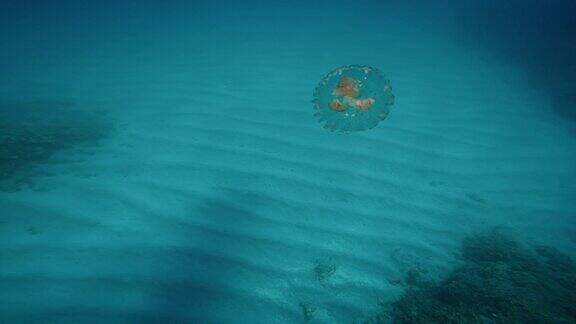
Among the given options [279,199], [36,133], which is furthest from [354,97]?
[36,133]

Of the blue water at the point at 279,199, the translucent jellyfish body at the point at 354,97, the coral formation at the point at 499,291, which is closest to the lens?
the coral formation at the point at 499,291

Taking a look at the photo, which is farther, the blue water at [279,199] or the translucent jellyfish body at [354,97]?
the translucent jellyfish body at [354,97]

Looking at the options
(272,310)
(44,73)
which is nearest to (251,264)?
(272,310)

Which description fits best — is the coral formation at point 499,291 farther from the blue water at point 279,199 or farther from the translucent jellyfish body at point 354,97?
the translucent jellyfish body at point 354,97

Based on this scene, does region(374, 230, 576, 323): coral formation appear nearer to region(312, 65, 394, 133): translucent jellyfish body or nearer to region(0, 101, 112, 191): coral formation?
region(312, 65, 394, 133): translucent jellyfish body

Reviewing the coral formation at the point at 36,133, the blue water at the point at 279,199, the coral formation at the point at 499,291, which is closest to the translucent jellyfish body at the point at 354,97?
the blue water at the point at 279,199

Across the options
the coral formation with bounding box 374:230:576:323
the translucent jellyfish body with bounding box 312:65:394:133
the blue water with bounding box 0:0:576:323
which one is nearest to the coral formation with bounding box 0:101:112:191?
the blue water with bounding box 0:0:576:323
